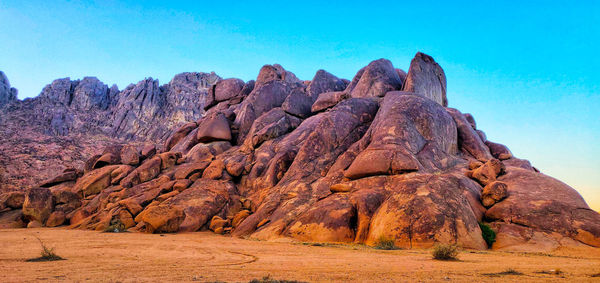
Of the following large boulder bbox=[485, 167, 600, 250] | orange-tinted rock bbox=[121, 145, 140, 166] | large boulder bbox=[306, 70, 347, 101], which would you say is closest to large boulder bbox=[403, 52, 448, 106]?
large boulder bbox=[306, 70, 347, 101]

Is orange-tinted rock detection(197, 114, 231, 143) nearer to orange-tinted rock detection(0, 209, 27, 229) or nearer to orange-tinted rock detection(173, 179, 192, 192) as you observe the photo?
orange-tinted rock detection(173, 179, 192, 192)

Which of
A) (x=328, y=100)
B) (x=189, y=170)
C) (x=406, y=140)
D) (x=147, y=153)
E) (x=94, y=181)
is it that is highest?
(x=328, y=100)

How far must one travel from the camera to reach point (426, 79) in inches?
1085

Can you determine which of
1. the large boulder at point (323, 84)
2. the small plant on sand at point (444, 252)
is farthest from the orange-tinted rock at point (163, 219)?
the large boulder at point (323, 84)

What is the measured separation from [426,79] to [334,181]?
14.4 m

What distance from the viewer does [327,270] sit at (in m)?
6.98

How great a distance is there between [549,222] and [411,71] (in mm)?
15729

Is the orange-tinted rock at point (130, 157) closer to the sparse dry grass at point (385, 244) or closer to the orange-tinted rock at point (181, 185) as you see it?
the orange-tinted rock at point (181, 185)

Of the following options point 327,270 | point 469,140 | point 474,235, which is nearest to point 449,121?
point 469,140

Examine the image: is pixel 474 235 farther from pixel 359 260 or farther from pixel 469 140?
pixel 469 140

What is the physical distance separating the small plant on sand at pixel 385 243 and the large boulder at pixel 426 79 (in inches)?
623

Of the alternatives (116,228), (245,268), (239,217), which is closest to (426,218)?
(245,268)

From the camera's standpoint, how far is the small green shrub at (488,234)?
13229 millimetres

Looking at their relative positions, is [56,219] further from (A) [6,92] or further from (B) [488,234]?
(A) [6,92]
